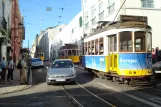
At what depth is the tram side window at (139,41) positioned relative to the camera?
52.9 feet

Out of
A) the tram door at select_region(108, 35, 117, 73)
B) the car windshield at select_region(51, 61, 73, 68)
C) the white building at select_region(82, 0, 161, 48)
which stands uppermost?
the white building at select_region(82, 0, 161, 48)

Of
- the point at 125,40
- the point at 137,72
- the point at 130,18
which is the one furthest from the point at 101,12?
the point at 137,72

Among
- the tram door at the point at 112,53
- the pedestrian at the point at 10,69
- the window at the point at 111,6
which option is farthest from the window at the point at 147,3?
the pedestrian at the point at 10,69

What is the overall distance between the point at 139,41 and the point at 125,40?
709 mm

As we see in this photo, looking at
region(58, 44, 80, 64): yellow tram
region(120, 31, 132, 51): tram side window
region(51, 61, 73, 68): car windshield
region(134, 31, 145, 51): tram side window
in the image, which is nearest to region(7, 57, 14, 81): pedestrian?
region(51, 61, 73, 68): car windshield

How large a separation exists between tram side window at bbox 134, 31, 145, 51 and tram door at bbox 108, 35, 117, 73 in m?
1.32

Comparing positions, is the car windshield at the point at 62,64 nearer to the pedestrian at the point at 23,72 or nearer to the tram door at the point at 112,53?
the pedestrian at the point at 23,72

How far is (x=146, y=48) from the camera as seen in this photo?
53.1 feet

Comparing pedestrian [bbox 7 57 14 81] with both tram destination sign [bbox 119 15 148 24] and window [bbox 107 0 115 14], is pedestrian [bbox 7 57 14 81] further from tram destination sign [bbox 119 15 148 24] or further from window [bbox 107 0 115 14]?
window [bbox 107 0 115 14]

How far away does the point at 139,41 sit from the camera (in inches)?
637

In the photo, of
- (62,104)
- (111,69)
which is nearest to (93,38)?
(111,69)

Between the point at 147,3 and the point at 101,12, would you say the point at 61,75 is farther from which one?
the point at 101,12

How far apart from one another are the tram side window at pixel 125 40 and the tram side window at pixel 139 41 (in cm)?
35

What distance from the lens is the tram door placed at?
16.9 m
